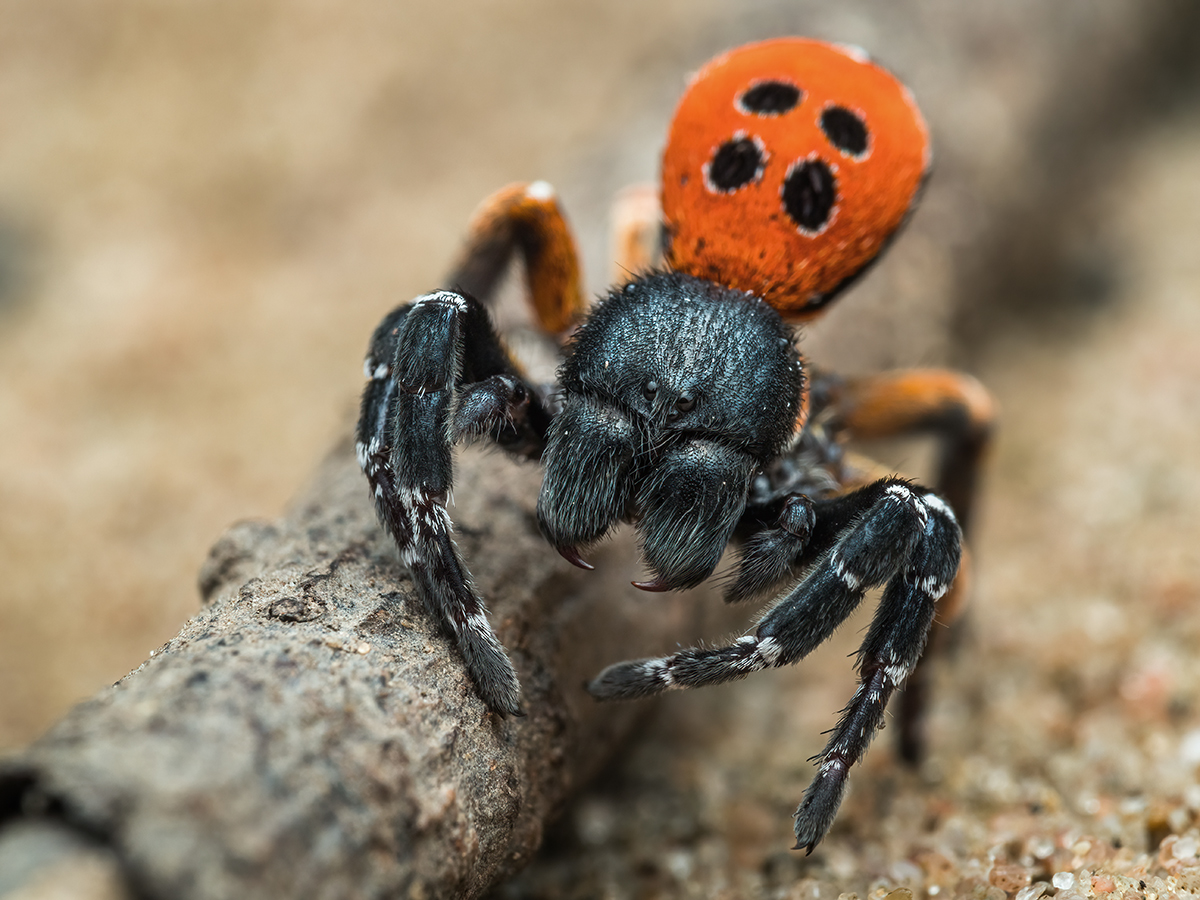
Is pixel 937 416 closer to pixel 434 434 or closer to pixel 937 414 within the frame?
pixel 937 414

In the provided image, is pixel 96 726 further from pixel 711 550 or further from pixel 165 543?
pixel 165 543

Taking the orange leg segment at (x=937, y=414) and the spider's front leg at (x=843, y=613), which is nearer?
the spider's front leg at (x=843, y=613)

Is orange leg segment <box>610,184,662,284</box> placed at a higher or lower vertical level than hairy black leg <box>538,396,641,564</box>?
higher

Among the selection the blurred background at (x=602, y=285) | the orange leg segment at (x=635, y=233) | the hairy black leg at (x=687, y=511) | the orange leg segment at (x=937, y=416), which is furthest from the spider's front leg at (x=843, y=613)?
the orange leg segment at (x=635, y=233)

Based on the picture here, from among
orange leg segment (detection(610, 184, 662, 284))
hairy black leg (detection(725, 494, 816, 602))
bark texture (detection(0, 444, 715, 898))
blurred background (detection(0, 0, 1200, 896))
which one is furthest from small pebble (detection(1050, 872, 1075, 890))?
orange leg segment (detection(610, 184, 662, 284))

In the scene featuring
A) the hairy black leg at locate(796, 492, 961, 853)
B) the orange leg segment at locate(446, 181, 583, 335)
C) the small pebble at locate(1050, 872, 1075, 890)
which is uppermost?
the orange leg segment at locate(446, 181, 583, 335)

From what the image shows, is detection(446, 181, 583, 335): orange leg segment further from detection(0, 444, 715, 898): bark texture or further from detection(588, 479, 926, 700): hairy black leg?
detection(588, 479, 926, 700): hairy black leg

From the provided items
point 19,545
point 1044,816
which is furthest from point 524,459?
point 19,545

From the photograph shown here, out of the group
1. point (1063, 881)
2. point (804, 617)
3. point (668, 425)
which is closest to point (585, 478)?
point (668, 425)

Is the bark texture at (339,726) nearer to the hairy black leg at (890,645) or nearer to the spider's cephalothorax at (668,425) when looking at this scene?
the spider's cephalothorax at (668,425)
